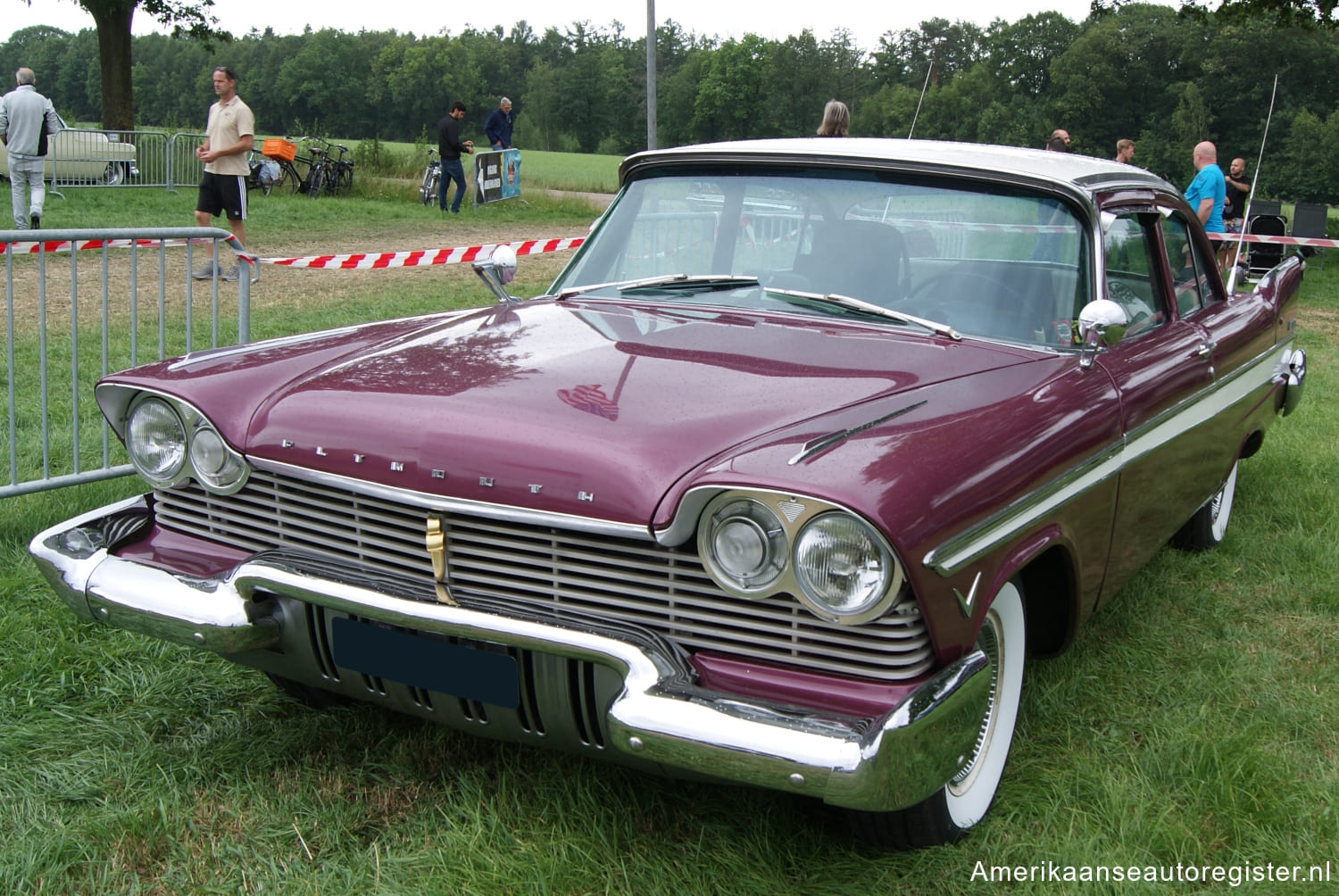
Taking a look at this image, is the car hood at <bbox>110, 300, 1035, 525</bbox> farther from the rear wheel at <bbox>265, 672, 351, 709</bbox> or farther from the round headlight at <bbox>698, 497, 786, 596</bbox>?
the rear wheel at <bbox>265, 672, 351, 709</bbox>

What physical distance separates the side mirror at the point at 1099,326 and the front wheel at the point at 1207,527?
188cm

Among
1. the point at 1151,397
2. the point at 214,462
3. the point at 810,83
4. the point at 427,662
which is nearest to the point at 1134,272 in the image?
the point at 1151,397

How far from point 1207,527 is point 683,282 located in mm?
2521

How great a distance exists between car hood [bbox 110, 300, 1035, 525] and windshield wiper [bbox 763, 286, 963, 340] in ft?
0.16

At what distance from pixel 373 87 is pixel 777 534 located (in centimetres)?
8077

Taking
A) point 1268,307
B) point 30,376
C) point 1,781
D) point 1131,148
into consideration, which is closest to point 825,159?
point 1268,307

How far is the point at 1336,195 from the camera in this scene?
31391mm

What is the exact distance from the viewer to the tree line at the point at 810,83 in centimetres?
3161

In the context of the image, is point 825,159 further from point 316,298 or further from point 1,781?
point 316,298

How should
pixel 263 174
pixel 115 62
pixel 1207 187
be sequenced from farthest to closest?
pixel 115 62 < pixel 263 174 < pixel 1207 187

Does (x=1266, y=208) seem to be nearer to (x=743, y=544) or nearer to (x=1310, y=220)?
(x=1310, y=220)

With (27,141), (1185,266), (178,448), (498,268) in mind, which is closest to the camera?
(178,448)

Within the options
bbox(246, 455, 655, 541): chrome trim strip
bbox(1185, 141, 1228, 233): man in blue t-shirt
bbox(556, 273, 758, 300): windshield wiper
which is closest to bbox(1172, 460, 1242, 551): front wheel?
bbox(556, 273, 758, 300): windshield wiper

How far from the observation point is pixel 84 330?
316 inches
